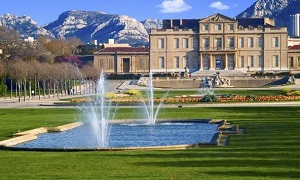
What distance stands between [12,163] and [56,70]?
163 feet

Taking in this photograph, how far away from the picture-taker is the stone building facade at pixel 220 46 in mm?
93688

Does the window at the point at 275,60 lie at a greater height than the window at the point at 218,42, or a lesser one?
lesser

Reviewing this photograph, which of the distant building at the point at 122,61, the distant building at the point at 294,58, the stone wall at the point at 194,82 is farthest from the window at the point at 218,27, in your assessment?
the stone wall at the point at 194,82

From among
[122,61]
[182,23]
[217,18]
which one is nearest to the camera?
[217,18]

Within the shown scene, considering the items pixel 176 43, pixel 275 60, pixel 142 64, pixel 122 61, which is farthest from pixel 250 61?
pixel 122 61

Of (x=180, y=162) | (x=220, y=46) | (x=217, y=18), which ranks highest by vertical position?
(x=217, y=18)

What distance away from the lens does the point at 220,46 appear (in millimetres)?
94875

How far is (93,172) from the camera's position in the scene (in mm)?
14062

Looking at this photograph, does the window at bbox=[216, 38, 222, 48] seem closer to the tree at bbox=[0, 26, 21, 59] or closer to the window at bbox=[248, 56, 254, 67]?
the window at bbox=[248, 56, 254, 67]

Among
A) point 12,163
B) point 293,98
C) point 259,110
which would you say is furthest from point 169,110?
point 12,163

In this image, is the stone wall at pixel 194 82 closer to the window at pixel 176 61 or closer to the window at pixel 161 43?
the window at pixel 176 61

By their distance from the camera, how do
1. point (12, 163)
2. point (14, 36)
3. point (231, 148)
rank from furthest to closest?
point (14, 36)
point (231, 148)
point (12, 163)

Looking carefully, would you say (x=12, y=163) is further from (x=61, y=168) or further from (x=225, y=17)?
(x=225, y=17)

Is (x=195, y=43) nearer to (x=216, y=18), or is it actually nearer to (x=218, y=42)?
(x=218, y=42)
